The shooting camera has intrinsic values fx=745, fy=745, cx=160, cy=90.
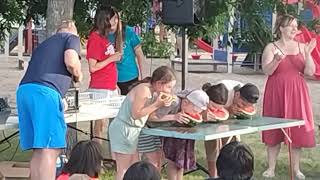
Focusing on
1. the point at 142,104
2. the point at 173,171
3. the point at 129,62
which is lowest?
the point at 173,171

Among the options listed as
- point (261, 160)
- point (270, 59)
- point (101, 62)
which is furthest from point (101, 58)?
point (261, 160)

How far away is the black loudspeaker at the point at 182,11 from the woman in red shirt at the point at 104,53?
0.77 meters

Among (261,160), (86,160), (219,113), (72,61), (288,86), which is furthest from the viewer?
(261,160)

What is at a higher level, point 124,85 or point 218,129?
point 124,85

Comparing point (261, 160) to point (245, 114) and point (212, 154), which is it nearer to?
point (212, 154)

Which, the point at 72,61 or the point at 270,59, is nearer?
the point at 72,61

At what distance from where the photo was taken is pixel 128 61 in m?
7.50

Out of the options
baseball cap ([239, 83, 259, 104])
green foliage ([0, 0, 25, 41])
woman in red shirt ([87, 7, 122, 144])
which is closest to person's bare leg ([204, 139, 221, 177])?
baseball cap ([239, 83, 259, 104])

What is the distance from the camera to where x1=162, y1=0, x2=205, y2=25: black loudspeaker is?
7445 millimetres

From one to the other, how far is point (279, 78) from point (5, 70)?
468 inches

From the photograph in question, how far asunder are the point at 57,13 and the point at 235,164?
11.3 feet

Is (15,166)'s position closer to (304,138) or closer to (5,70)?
(304,138)

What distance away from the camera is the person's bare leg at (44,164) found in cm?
547

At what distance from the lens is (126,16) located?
8.39m
